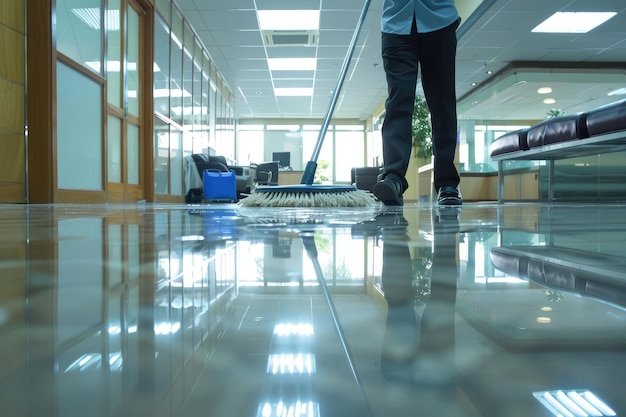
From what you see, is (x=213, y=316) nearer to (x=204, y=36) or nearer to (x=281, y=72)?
(x=204, y=36)

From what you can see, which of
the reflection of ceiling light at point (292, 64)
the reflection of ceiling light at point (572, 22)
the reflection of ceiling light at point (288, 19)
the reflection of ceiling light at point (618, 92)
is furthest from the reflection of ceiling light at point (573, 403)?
the reflection of ceiling light at point (618, 92)

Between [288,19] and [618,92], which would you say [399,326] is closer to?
[288,19]

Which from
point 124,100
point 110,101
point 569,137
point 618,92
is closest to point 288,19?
point 124,100

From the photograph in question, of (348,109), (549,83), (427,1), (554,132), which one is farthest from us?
(348,109)

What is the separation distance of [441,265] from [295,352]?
0.56 feet

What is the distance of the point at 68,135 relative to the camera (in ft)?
9.83

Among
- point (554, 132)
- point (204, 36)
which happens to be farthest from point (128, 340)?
point (204, 36)

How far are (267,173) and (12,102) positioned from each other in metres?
5.88

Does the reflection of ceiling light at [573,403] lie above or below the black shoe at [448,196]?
below

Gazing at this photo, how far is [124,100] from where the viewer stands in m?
3.93

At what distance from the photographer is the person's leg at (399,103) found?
5.36 feet

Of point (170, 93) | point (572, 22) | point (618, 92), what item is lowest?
point (170, 93)

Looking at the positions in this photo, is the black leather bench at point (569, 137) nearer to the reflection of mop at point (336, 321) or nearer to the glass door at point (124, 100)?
the reflection of mop at point (336, 321)

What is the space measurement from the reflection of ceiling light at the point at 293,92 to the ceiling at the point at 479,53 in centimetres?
22
